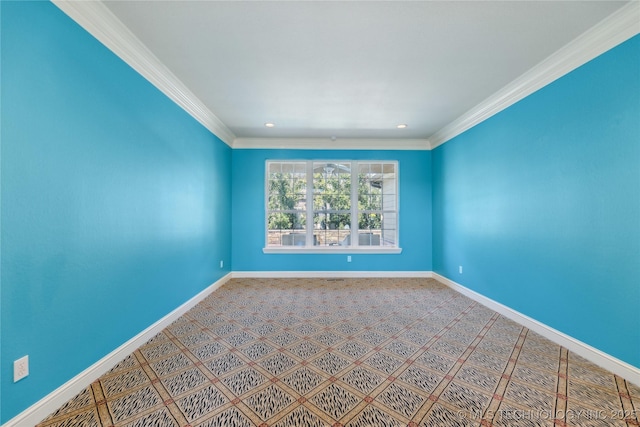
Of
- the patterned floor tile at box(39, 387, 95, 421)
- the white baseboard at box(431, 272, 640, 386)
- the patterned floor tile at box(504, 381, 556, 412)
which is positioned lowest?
the patterned floor tile at box(504, 381, 556, 412)

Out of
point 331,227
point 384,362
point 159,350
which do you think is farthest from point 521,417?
point 331,227

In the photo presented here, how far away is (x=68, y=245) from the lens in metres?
1.69

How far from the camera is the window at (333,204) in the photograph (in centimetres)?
514

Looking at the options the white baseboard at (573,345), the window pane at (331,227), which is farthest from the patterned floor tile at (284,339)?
the window pane at (331,227)

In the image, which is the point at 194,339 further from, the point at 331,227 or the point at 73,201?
the point at 331,227

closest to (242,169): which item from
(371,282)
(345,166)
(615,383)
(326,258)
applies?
(345,166)

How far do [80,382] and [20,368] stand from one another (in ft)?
1.54

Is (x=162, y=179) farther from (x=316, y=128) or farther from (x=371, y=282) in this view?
(x=371, y=282)

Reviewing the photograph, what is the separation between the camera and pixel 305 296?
3.88 metres

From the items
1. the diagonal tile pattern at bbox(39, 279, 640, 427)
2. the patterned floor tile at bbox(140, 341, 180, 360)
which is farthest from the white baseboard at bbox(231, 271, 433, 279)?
the patterned floor tile at bbox(140, 341, 180, 360)

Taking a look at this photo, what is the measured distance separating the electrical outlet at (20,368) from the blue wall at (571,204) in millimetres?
4029

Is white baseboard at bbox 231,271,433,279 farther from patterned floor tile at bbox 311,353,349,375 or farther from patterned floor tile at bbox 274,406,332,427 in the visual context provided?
patterned floor tile at bbox 274,406,332,427

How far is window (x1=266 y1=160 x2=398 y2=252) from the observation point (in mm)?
5141

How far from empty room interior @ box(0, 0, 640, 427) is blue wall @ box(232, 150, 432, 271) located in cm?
116
